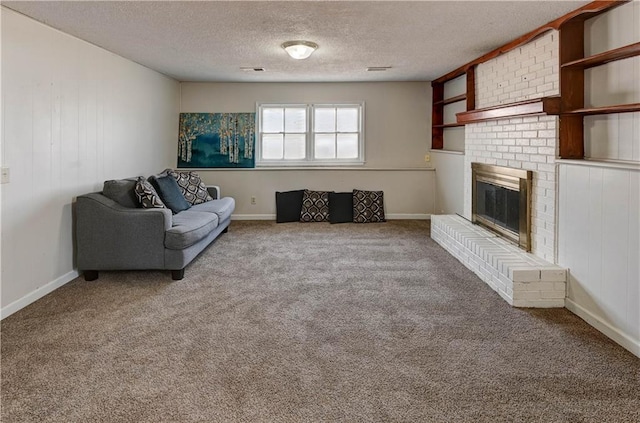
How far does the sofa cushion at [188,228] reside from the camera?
159 inches

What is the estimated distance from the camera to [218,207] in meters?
5.62

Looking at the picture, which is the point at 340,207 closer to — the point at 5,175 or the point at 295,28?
the point at 295,28

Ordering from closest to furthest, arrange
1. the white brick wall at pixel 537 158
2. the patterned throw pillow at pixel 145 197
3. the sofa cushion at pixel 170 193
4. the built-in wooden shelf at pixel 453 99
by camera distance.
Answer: the white brick wall at pixel 537 158, the patterned throw pillow at pixel 145 197, the sofa cushion at pixel 170 193, the built-in wooden shelf at pixel 453 99

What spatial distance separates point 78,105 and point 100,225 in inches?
44.1

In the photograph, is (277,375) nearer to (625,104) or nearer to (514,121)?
(625,104)

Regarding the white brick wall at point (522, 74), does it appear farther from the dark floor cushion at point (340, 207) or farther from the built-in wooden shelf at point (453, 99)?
the dark floor cushion at point (340, 207)

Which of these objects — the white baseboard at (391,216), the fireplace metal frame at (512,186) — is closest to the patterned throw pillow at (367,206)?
the white baseboard at (391,216)

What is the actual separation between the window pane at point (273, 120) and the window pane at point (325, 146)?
0.63m

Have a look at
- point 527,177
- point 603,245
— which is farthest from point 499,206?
point 603,245

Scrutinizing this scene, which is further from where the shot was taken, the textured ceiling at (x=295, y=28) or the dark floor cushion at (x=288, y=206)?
the dark floor cushion at (x=288, y=206)

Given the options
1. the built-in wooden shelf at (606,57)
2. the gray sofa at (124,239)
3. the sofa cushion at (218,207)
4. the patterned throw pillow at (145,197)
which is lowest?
the gray sofa at (124,239)

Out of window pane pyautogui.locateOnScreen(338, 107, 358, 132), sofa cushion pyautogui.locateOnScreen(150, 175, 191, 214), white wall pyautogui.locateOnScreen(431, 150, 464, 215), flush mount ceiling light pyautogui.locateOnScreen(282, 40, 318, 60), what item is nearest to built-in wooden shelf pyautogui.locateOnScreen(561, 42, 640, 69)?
flush mount ceiling light pyautogui.locateOnScreen(282, 40, 318, 60)

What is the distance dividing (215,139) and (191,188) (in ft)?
5.34

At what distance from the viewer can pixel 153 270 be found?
14.1 feet
